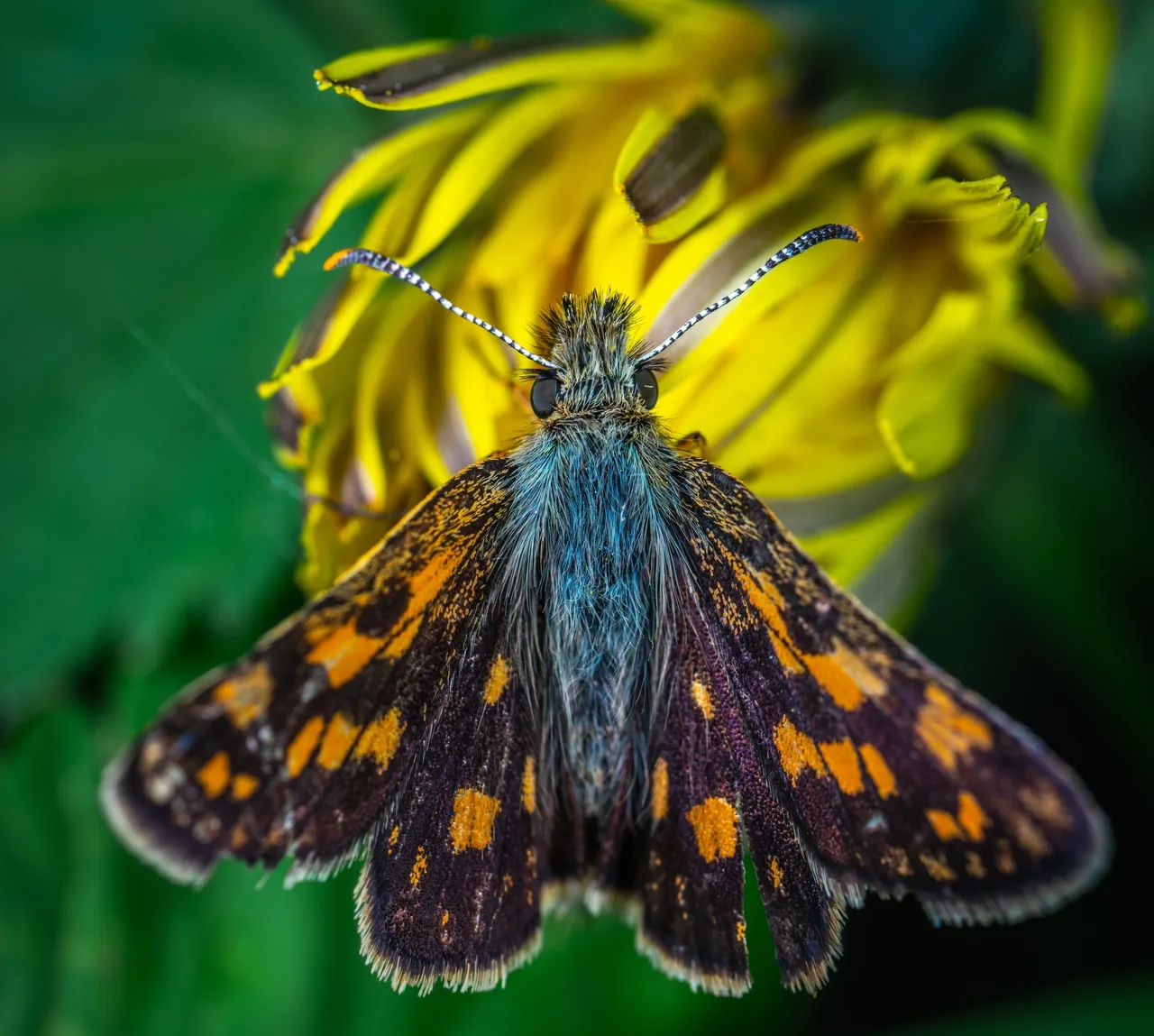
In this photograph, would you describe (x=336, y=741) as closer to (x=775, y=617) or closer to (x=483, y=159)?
(x=775, y=617)

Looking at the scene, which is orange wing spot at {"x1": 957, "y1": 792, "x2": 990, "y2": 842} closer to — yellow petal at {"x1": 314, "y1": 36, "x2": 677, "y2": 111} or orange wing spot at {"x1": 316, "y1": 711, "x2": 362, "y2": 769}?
orange wing spot at {"x1": 316, "y1": 711, "x2": 362, "y2": 769}

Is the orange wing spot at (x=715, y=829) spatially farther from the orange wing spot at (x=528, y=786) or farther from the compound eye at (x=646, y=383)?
the compound eye at (x=646, y=383)

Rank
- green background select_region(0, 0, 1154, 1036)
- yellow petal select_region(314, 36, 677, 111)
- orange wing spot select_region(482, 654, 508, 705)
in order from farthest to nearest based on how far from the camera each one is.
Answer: green background select_region(0, 0, 1154, 1036) < orange wing spot select_region(482, 654, 508, 705) < yellow petal select_region(314, 36, 677, 111)

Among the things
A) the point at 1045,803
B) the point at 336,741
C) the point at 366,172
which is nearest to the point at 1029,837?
the point at 1045,803

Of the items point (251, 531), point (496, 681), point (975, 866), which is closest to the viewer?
point (975, 866)

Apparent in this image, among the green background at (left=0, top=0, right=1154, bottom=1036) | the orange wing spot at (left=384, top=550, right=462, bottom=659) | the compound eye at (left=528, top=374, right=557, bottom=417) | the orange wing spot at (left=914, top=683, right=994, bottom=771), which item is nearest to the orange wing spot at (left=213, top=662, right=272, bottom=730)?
the orange wing spot at (left=384, top=550, right=462, bottom=659)

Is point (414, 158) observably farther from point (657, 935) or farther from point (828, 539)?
point (657, 935)
